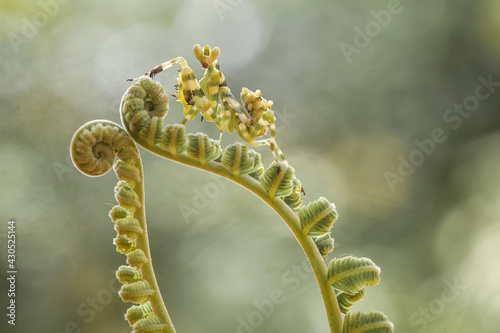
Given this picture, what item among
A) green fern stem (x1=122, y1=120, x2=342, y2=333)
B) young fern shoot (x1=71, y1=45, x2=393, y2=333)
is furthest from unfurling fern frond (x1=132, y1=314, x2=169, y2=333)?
green fern stem (x1=122, y1=120, x2=342, y2=333)

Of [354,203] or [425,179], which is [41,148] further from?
[425,179]

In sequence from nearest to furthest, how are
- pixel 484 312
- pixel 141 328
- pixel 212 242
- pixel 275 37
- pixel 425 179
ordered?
pixel 141 328
pixel 484 312
pixel 212 242
pixel 425 179
pixel 275 37

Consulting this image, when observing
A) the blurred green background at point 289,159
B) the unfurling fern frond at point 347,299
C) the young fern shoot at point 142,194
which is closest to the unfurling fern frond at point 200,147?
the young fern shoot at point 142,194

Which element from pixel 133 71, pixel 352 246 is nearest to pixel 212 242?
pixel 352 246

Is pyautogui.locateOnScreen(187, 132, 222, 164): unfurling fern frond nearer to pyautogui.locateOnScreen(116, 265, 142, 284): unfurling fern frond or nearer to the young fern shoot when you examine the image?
the young fern shoot

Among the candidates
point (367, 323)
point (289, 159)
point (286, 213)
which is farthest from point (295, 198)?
point (289, 159)

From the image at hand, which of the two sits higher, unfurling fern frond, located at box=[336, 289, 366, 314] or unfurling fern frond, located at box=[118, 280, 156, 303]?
unfurling fern frond, located at box=[118, 280, 156, 303]
